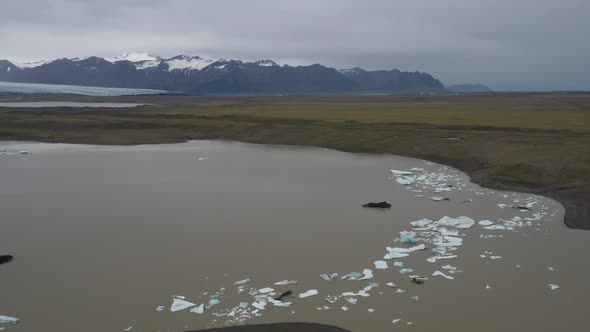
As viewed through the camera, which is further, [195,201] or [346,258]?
[195,201]

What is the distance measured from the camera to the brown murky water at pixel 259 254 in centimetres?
991

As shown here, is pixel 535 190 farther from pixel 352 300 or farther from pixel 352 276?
pixel 352 300

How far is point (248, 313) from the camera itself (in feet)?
32.5

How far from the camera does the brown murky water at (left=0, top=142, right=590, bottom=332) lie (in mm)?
9906

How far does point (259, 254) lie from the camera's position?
44.5 ft

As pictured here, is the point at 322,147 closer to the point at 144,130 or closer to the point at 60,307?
the point at 144,130

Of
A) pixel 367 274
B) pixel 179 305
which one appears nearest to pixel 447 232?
pixel 367 274

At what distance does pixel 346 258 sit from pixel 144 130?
1595 inches

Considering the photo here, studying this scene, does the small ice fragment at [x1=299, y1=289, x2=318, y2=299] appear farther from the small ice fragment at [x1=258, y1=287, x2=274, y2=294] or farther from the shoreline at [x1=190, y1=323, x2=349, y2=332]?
the shoreline at [x1=190, y1=323, x2=349, y2=332]

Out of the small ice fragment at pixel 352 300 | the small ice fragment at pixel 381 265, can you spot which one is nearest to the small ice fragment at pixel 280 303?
the small ice fragment at pixel 352 300

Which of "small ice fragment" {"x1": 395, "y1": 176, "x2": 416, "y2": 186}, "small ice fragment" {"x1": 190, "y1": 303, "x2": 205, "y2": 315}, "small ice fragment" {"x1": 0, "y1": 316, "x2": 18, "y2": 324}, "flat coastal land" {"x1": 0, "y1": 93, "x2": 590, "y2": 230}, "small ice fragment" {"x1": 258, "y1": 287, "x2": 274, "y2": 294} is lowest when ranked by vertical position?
"small ice fragment" {"x1": 0, "y1": 316, "x2": 18, "y2": 324}

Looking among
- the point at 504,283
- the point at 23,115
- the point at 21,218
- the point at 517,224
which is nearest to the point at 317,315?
the point at 504,283

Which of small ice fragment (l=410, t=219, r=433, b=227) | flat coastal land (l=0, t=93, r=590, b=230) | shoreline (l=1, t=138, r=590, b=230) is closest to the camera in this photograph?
small ice fragment (l=410, t=219, r=433, b=227)

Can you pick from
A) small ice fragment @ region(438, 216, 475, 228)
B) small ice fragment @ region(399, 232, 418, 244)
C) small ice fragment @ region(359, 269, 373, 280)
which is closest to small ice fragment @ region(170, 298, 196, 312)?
small ice fragment @ region(359, 269, 373, 280)
